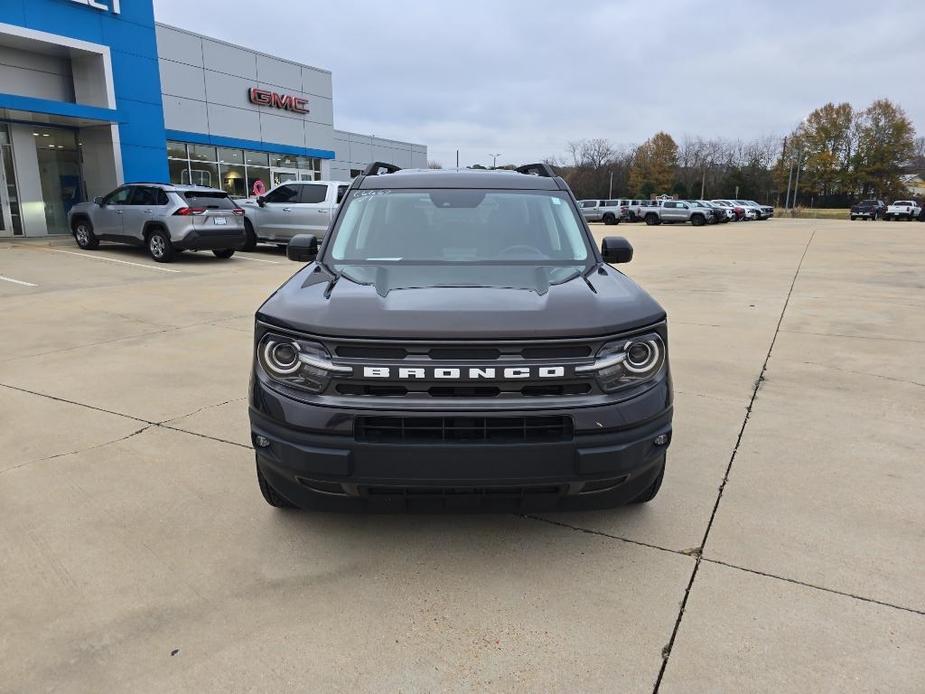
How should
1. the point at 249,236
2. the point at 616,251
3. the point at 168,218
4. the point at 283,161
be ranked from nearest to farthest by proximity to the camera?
the point at 616,251 → the point at 168,218 → the point at 249,236 → the point at 283,161

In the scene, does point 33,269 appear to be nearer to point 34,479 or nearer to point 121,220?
point 121,220

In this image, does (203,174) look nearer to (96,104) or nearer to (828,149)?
(96,104)

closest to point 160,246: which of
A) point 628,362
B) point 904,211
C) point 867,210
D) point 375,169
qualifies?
point 375,169

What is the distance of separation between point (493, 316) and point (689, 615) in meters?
1.45

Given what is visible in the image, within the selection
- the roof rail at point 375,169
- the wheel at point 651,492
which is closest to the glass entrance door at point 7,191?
the roof rail at point 375,169

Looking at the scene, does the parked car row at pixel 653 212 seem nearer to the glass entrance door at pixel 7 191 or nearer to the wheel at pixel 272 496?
the glass entrance door at pixel 7 191

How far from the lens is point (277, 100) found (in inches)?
1140

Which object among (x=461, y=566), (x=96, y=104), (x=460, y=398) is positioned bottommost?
(x=461, y=566)

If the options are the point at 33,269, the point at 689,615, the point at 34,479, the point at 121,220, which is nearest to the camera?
the point at 689,615

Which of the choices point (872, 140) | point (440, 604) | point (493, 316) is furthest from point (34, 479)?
point (872, 140)

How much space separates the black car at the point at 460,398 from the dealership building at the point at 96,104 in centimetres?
1710

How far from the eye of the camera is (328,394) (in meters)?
2.58

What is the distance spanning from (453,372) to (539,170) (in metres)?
2.83

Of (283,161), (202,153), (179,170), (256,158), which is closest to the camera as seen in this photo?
(179,170)
